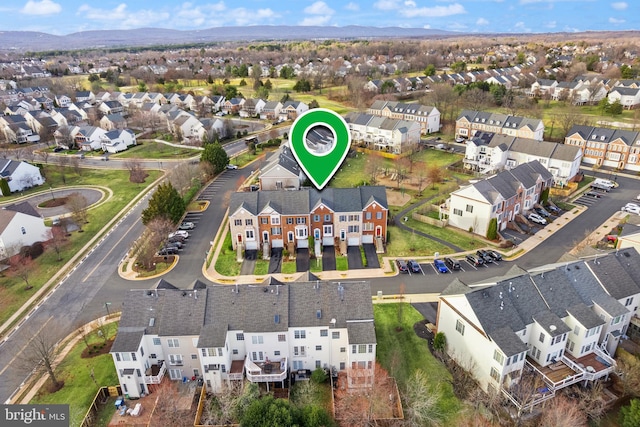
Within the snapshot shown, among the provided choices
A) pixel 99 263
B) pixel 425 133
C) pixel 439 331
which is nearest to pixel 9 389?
pixel 99 263

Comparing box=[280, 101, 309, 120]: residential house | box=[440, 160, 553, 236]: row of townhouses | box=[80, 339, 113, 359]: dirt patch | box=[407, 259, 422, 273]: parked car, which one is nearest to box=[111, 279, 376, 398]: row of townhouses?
box=[80, 339, 113, 359]: dirt patch

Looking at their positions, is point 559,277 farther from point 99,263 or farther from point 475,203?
point 99,263

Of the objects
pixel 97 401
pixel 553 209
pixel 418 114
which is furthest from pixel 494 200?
pixel 418 114

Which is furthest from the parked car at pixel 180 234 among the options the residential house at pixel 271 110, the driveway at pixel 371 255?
the residential house at pixel 271 110

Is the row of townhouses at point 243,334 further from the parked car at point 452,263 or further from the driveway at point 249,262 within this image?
the parked car at point 452,263

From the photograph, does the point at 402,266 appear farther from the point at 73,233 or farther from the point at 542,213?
the point at 73,233

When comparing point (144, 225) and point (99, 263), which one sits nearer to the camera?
point (99, 263)
